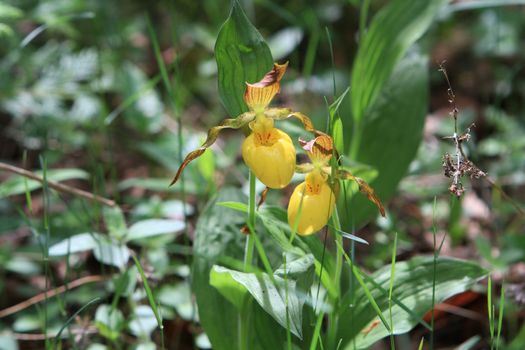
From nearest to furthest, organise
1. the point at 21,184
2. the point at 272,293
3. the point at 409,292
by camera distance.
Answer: the point at 272,293 → the point at 409,292 → the point at 21,184

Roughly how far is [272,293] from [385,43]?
83cm

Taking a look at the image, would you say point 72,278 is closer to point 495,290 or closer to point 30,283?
point 30,283

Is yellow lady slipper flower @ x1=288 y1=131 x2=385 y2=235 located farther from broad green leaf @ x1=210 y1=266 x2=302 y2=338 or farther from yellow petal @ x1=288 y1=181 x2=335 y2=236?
broad green leaf @ x1=210 y1=266 x2=302 y2=338

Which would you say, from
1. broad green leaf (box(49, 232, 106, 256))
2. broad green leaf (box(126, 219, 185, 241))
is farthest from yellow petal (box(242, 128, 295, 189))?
broad green leaf (box(49, 232, 106, 256))

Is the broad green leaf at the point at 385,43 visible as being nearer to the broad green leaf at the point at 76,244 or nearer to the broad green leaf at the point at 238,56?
the broad green leaf at the point at 238,56

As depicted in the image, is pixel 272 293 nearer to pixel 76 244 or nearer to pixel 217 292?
pixel 217 292

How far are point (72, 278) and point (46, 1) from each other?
0.95 m

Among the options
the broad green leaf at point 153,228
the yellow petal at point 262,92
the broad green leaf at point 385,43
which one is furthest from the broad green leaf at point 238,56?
the broad green leaf at point 385,43

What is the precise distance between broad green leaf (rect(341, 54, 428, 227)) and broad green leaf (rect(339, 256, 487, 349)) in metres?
0.43

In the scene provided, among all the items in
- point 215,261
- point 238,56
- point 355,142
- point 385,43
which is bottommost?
point 215,261

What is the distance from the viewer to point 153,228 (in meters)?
1.26

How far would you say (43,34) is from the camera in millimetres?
2377

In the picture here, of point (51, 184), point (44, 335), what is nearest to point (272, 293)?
point (44, 335)

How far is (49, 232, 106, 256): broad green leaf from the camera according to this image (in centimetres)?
119
